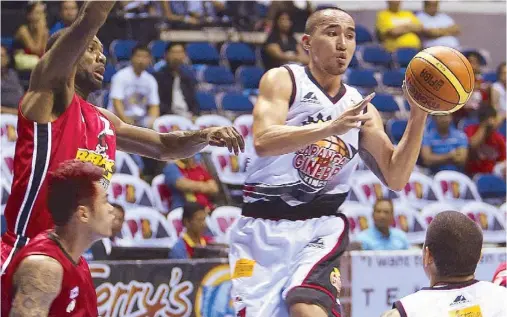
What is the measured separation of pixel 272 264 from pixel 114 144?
A: 3.94ft

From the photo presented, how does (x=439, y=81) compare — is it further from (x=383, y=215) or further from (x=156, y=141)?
(x=383, y=215)

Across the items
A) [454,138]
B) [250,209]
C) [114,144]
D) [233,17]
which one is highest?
[114,144]

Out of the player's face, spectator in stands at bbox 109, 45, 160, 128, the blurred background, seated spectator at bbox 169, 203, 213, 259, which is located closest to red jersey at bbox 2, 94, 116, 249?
the player's face

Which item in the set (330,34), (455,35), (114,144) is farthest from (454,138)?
(114,144)

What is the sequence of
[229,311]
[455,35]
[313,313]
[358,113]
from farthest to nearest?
[455,35], [229,311], [313,313], [358,113]

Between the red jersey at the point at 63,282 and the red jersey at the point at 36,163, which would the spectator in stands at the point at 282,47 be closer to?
the red jersey at the point at 36,163

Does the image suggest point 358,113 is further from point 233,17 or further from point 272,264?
point 233,17

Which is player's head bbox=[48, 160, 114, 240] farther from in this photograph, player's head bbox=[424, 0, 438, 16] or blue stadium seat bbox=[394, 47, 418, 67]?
player's head bbox=[424, 0, 438, 16]

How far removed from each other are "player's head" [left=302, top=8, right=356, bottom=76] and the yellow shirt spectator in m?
8.78

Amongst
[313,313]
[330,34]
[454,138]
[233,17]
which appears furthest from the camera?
[233,17]

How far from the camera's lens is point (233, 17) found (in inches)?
543

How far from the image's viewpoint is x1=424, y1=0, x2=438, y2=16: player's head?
14.7 meters

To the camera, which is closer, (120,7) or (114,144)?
(114,144)

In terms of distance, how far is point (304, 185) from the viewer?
5531 millimetres
